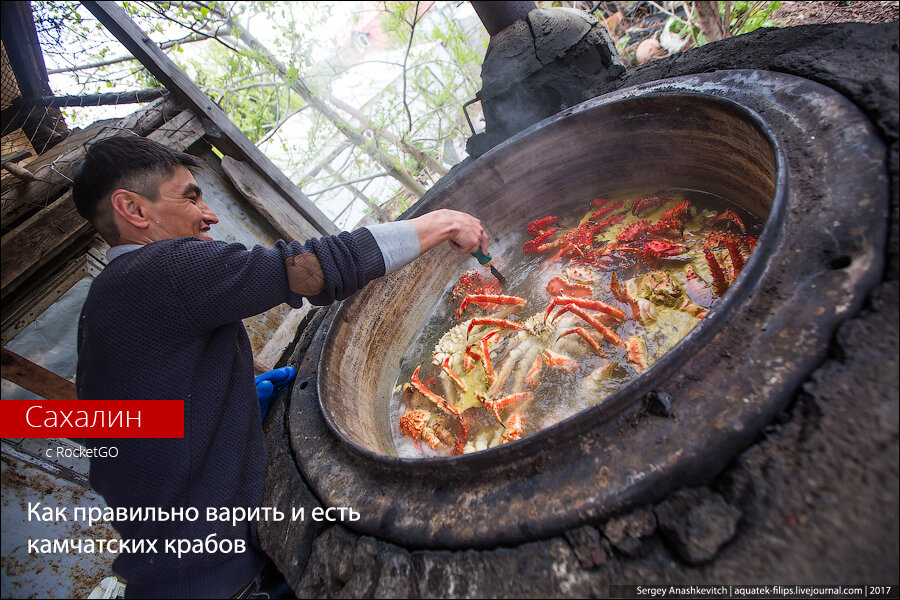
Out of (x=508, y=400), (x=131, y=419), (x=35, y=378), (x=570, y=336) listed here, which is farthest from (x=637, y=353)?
(x=35, y=378)

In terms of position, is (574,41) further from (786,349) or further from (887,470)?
(887,470)

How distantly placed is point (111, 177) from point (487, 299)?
257 centimetres

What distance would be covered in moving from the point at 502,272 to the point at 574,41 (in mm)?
2186

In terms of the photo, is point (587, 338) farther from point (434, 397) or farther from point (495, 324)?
point (434, 397)

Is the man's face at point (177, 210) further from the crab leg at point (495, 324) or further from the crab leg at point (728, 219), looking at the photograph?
the crab leg at point (728, 219)

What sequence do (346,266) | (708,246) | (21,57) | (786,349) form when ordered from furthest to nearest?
(21,57)
(708,246)
(346,266)
(786,349)

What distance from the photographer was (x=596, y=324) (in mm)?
2484

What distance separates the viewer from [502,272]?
3.69m

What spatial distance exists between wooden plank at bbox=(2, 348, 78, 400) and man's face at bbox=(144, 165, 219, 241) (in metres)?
2.16

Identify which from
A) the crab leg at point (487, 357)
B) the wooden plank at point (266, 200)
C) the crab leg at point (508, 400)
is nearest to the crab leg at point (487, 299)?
the crab leg at point (487, 357)

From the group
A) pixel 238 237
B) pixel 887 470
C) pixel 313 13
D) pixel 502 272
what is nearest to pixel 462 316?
pixel 502 272

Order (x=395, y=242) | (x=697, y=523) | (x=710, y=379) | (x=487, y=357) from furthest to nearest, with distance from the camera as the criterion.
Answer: (x=487, y=357) < (x=395, y=242) < (x=710, y=379) < (x=697, y=523)

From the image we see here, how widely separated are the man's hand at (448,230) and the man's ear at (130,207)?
153 centimetres

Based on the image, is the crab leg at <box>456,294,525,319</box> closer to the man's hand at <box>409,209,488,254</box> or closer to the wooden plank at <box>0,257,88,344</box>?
the man's hand at <box>409,209,488,254</box>
